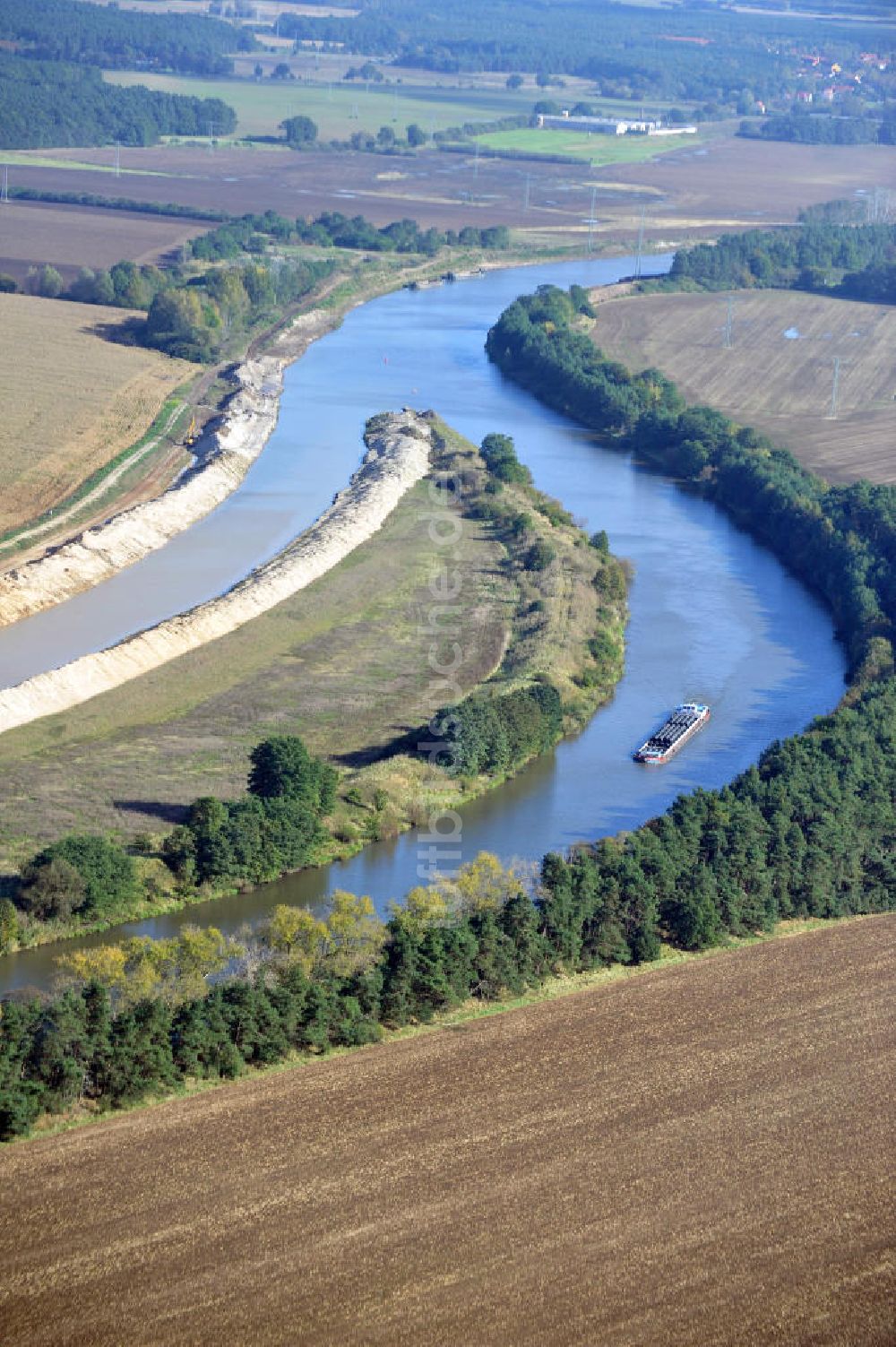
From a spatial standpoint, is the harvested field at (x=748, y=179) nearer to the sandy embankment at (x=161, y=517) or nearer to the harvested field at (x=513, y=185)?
the harvested field at (x=513, y=185)

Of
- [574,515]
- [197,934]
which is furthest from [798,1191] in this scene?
[574,515]

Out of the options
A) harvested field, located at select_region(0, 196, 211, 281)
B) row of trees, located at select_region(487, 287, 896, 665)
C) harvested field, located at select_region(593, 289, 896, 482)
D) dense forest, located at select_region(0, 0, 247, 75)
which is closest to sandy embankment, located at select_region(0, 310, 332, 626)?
row of trees, located at select_region(487, 287, 896, 665)

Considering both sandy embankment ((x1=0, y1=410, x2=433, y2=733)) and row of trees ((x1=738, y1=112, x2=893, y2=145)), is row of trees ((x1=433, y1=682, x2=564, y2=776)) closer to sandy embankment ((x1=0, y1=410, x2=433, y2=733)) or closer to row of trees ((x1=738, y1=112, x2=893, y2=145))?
sandy embankment ((x1=0, y1=410, x2=433, y2=733))

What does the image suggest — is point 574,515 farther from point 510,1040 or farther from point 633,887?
point 510,1040

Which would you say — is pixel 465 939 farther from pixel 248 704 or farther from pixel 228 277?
pixel 228 277

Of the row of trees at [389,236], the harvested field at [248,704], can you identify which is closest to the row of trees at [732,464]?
the harvested field at [248,704]

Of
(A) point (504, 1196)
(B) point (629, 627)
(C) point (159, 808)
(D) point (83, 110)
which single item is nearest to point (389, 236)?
(D) point (83, 110)
